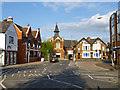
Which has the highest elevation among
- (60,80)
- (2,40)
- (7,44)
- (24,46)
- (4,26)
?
(4,26)

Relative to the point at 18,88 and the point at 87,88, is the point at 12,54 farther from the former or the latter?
the point at 87,88

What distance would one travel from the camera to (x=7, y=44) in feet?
91.9

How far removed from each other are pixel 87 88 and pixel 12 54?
24312 millimetres

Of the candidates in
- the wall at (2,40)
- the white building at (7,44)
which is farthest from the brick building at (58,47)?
the wall at (2,40)

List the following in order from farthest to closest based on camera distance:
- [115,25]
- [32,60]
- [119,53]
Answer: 1. [32,60]
2. [115,25]
3. [119,53]

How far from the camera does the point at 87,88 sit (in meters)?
9.30

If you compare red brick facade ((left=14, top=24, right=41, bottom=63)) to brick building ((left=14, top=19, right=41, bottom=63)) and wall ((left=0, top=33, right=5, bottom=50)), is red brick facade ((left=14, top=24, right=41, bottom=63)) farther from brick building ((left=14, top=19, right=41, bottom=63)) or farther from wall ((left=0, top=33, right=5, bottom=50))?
wall ((left=0, top=33, right=5, bottom=50))

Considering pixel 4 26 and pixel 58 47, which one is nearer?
pixel 4 26

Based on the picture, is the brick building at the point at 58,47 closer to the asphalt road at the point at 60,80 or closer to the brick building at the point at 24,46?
the brick building at the point at 24,46

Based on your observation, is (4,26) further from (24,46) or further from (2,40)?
(24,46)

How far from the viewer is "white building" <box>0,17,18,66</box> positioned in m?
26.7

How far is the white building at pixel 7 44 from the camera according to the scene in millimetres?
26688

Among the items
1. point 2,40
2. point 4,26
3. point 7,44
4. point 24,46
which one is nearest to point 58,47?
point 24,46

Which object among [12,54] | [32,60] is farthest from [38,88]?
[32,60]
